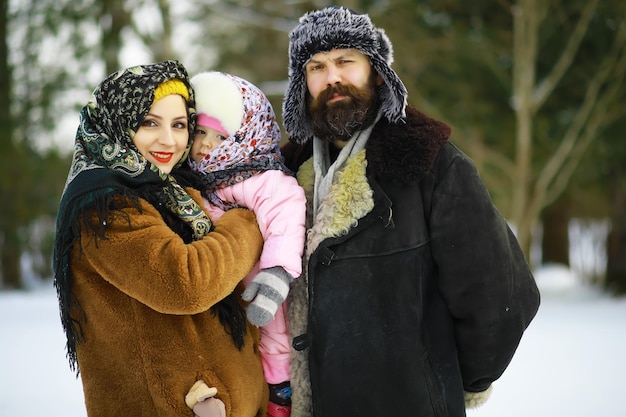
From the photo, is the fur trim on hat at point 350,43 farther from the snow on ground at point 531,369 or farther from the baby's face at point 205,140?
the snow on ground at point 531,369

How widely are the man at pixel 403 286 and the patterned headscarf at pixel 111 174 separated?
0.49 m

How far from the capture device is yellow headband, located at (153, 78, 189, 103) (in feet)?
7.00

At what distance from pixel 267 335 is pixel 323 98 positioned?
910 millimetres

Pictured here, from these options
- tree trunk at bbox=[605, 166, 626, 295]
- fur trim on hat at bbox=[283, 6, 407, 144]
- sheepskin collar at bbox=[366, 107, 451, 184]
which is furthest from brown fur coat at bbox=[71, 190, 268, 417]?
tree trunk at bbox=[605, 166, 626, 295]

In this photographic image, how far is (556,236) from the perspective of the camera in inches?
590

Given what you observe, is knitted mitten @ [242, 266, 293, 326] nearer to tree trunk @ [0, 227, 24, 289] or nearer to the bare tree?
the bare tree

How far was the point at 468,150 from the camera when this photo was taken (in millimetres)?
10336

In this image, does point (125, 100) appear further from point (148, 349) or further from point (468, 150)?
point (468, 150)

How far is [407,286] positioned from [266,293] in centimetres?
49

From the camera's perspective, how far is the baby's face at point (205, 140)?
229cm

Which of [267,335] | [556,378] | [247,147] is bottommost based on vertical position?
[556,378]

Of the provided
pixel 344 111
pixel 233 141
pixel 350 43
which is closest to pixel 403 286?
pixel 344 111

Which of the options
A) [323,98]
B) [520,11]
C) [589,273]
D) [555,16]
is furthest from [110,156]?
[589,273]

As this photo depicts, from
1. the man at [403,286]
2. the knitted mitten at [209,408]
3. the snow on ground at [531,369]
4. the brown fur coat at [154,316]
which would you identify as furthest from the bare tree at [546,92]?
→ the knitted mitten at [209,408]
